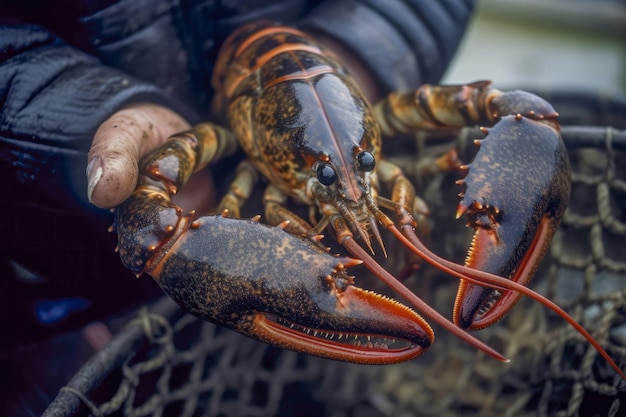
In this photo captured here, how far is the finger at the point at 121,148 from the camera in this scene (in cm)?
86

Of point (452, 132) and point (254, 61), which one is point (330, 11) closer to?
point (254, 61)

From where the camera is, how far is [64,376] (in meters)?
1.23

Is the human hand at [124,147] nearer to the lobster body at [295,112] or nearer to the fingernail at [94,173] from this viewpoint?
the fingernail at [94,173]

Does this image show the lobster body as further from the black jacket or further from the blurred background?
the blurred background

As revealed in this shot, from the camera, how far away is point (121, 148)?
0.93 meters

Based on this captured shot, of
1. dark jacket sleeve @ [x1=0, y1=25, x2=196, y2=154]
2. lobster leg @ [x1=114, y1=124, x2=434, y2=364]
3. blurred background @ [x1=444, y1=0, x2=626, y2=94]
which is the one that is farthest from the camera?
blurred background @ [x1=444, y1=0, x2=626, y2=94]

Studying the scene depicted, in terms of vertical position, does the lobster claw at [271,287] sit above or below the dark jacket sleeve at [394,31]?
below

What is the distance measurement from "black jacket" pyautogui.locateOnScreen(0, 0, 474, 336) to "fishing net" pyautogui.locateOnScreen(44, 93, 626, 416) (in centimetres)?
22

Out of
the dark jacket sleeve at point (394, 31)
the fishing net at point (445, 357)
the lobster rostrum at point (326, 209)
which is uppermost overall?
the dark jacket sleeve at point (394, 31)

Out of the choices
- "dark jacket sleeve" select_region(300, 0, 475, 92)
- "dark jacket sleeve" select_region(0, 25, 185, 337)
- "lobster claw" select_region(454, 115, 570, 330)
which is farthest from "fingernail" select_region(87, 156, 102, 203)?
"dark jacket sleeve" select_region(300, 0, 475, 92)

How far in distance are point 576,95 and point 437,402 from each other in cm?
99

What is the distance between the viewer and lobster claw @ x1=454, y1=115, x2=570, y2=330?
0.90 meters

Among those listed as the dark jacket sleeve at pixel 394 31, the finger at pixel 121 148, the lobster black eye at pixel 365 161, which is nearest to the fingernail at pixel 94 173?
the finger at pixel 121 148

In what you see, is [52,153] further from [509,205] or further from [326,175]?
[509,205]
